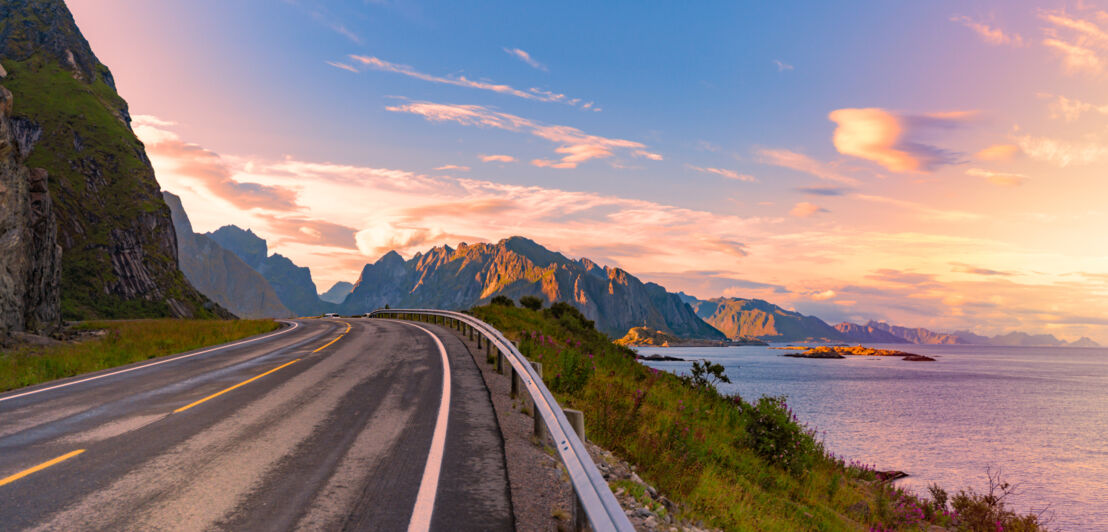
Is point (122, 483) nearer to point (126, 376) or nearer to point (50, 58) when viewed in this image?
point (126, 376)

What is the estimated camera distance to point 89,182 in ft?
355

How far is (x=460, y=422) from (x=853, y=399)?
176ft

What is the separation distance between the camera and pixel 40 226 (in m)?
46.3

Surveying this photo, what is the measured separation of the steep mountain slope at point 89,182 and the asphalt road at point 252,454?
9650 cm

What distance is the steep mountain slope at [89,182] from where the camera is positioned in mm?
95562

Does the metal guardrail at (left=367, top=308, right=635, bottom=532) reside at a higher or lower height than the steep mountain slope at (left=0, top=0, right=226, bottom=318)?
lower

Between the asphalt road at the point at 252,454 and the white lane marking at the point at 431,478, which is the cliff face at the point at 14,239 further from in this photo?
the white lane marking at the point at 431,478

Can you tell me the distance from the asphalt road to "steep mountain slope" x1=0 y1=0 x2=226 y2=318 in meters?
96.5

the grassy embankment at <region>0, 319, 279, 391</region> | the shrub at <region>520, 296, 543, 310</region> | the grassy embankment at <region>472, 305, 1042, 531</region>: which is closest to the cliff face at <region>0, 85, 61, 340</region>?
the grassy embankment at <region>0, 319, 279, 391</region>

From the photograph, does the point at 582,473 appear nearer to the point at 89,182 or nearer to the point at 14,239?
the point at 14,239

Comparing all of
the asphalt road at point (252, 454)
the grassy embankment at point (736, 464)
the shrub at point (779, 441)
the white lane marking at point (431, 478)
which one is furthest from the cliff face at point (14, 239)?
the shrub at point (779, 441)

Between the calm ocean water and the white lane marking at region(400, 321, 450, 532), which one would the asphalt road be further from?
the calm ocean water

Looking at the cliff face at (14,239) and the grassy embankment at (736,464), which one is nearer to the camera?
the grassy embankment at (736,464)

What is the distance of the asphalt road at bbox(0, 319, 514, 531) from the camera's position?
463 centimetres
